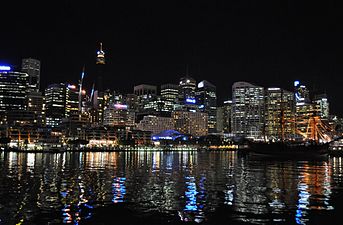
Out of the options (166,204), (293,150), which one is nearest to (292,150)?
(293,150)

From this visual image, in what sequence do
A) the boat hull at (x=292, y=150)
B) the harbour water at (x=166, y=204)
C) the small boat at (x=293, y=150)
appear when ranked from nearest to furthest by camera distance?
the harbour water at (x=166, y=204) < the boat hull at (x=292, y=150) < the small boat at (x=293, y=150)

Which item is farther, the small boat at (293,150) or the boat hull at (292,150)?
the small boat at (293,150)

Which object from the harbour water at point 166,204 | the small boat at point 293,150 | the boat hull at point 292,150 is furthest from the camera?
the small boat at point 293,150

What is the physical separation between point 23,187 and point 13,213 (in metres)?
11.7

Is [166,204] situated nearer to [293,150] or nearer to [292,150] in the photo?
[293,150]

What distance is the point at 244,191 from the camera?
29484mm

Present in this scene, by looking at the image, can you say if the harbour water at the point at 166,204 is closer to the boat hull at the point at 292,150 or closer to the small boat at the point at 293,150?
the boat hull at the point at 292,150

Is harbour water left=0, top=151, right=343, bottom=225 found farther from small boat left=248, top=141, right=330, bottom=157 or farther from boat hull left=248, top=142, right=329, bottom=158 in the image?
small boat left=248, top=141, right=330, bottom=157

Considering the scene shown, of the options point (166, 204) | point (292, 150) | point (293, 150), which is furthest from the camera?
point (292, 150)

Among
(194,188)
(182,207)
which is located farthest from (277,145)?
(182,207)

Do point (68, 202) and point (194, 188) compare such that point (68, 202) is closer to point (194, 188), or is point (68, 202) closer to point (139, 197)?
point (139, 197)

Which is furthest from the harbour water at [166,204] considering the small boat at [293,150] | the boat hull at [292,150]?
the small boat at [293,150]

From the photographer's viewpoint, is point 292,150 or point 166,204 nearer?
point 166,204

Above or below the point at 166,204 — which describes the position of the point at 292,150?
above
